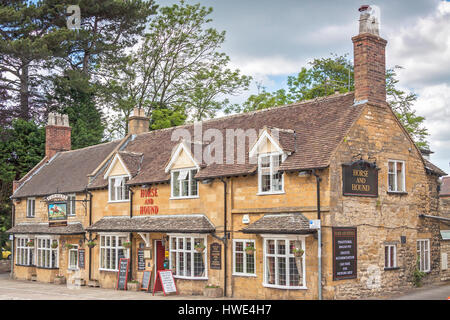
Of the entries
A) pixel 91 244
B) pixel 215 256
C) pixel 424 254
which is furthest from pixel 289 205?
pixel 91 244

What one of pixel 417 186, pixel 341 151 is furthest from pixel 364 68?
pixel 417 186

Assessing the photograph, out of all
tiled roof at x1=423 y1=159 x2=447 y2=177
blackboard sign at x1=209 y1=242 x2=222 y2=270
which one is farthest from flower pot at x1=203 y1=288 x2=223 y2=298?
tiled roof at x1=423 y1=159 x2=447 y2=177

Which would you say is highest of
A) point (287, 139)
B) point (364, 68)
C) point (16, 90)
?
point (16, 90)

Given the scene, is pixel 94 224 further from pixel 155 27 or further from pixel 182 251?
pixel 155 27

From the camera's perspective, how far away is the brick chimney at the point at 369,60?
818 inches

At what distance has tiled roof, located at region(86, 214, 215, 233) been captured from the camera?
22.5 m

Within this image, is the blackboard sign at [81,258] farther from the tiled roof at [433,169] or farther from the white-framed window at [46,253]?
the tiled roof at [433,169]

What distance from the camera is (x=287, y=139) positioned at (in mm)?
20766

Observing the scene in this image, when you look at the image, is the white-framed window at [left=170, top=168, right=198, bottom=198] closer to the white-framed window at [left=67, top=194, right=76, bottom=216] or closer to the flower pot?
the flower pot

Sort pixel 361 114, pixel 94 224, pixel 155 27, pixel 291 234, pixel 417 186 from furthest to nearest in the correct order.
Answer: pixel 155 27
pixel 94 224
pixel 417 186
pixel 361 114
pixel 291 234

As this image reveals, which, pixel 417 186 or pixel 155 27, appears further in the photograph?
pixel 155 27

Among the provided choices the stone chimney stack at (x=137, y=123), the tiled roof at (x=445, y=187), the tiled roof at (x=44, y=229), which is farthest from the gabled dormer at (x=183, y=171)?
the tiled roof at (x=445, y=187)

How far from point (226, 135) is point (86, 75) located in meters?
25.8

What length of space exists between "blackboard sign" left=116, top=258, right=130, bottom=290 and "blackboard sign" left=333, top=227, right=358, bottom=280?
444 inches
